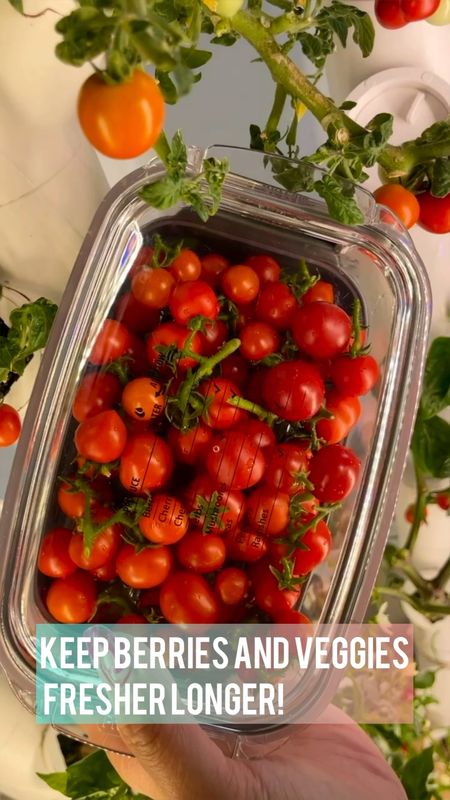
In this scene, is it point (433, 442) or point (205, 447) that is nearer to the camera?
point (205, 447)

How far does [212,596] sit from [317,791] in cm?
19

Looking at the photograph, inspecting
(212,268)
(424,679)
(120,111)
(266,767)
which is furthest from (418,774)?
(120,111)

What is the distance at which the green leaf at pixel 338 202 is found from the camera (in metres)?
0.59

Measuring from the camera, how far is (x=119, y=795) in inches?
30.7

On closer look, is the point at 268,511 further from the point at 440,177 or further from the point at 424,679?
the point at 424,679

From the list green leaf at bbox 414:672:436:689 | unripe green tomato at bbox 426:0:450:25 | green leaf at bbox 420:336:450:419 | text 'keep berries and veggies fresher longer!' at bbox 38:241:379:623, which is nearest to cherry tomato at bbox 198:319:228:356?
text 'keep berries and veggies fresher longer!' at bbox 38:241:379:623

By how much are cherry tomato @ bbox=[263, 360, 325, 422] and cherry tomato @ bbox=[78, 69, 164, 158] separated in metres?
0.33

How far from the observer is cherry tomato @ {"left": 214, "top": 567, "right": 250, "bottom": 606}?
0.66 meters

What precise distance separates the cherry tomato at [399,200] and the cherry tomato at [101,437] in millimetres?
325

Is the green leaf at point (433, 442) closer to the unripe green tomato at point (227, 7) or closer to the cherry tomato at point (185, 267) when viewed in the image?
the cherry tomato at point (185, 267)

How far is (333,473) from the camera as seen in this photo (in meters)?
0.65

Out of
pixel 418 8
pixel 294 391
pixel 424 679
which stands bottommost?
pixel 424 679

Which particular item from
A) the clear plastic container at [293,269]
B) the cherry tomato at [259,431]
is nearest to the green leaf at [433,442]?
the clear plastic container at [293,269]

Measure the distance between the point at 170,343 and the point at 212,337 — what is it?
0.04 meters
